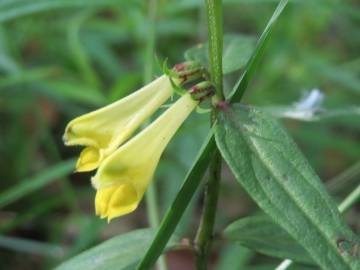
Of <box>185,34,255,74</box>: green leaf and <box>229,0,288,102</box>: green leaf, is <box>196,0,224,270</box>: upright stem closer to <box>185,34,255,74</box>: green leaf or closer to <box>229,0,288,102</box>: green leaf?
<box>229,0,288,102</box>: green leaf

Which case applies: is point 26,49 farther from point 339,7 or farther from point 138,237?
point 138,237

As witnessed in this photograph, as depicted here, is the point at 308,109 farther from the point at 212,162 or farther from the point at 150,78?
the point at 212,162

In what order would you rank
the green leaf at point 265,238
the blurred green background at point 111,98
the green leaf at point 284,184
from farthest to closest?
1. the blurred green background at point 111,98
2. the green leaf at point 265,238
3. the green leaf at point 284,184

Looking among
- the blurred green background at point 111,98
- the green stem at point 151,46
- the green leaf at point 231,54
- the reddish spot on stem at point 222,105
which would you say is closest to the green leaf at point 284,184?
the reddish spot on stem at point 222,105

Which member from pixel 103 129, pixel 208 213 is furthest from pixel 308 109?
pixel 103 129

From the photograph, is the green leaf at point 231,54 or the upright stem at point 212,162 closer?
the upright stem at point 212,162

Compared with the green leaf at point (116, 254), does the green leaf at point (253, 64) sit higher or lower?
higher

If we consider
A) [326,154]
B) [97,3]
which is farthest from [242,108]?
[326,154]

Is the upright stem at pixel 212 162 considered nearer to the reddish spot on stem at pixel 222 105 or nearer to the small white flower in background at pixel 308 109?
the reddish spot on stem at pixel 222 105
